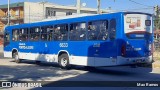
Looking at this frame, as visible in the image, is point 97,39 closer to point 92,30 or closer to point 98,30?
point 98,30

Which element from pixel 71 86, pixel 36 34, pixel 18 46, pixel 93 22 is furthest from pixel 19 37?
pixel 71 86

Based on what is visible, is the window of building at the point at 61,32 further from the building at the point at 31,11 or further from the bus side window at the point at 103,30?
the building at the point at 31,11

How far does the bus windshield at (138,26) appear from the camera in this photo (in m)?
17.0

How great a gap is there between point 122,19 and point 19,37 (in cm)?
1116

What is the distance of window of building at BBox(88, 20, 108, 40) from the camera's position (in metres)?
17.5

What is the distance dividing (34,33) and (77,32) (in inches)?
199

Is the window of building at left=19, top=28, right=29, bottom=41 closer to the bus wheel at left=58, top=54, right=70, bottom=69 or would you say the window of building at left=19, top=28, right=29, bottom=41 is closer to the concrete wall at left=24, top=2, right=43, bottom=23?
the bus wheel at left=58, top=54, right=70, bottom=69

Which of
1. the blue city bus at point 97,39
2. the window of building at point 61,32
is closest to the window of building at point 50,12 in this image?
the blue city bus at point 97,39

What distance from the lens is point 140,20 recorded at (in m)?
17.5

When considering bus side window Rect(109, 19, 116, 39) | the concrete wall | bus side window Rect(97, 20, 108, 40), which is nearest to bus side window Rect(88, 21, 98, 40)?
bus side window Rect(97, 20, 108, 40)

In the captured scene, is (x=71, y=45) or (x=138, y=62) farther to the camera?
(x=71, y=45)

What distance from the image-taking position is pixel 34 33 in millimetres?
23766

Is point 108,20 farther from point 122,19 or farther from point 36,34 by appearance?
point 36,34

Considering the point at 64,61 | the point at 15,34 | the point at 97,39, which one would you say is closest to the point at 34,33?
the point at 15,34
